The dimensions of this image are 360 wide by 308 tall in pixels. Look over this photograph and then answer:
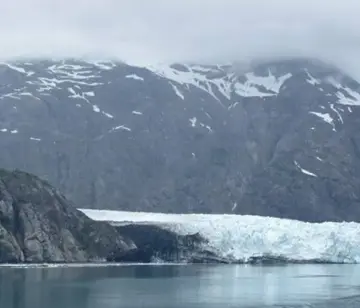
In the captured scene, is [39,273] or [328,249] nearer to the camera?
[39,273]

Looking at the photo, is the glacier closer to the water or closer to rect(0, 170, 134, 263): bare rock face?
rect(0, 170, 134, 263): bare rock face

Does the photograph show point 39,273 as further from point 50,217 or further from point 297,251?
point 297,251

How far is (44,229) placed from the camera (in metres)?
147

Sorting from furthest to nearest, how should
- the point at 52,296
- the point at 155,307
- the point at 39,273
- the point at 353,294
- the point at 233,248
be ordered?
the point at 233,248 < the point at 39,273 < the point at 353,294 < the point at 52,296 < the point at 155,307

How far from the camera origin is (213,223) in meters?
166

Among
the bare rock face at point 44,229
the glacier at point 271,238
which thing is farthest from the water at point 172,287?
the glacier at point 271,238

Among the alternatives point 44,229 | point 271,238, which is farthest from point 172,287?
point 271,238

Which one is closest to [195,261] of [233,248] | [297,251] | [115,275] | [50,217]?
[233,248]

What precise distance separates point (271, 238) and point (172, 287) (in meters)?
60.6

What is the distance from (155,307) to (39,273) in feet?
132

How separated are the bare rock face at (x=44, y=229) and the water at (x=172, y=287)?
10218 millimetres

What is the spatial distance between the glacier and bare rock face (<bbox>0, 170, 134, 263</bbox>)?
1203cm

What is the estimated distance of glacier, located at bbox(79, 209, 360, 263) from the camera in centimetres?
16325

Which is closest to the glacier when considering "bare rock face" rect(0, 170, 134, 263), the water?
"bare rock face" rect(0, 170, 134, 263)
